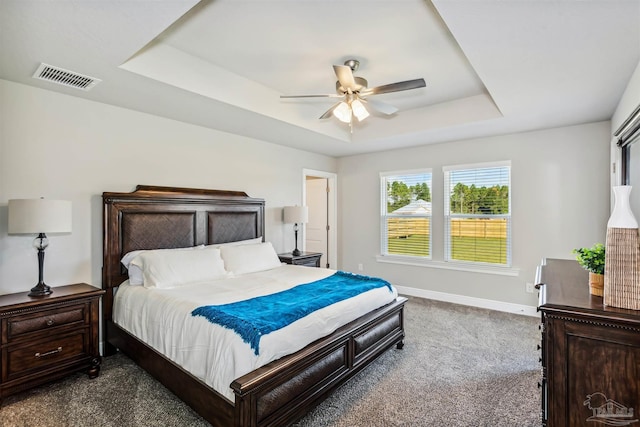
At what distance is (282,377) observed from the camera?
1.91 meters

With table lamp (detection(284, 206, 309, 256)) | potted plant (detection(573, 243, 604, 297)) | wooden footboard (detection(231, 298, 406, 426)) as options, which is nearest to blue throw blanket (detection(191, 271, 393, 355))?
wooden footboard (detection(231, 298, 406, 426))

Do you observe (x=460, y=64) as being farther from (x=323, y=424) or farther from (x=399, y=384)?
(x=323, y=424)

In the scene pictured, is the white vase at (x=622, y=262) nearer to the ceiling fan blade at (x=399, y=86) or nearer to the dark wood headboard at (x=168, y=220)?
the ceiling fan blade at (x=399, y=86)

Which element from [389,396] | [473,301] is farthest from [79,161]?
[473,301]

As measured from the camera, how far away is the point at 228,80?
319cm

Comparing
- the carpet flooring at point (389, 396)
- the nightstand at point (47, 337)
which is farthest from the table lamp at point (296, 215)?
the nightstand at point (47, 337)

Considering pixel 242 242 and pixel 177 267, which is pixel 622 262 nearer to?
pixel 177 267

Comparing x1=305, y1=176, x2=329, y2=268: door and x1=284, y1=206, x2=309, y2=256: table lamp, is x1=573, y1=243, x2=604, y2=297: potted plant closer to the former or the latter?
x1=284, y1=206, x2=309, y2=256: table lamp

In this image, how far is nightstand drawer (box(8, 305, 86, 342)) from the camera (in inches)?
90.6

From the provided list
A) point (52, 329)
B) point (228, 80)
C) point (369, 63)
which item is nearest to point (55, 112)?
point (228, 80)

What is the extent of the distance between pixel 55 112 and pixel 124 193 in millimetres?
880

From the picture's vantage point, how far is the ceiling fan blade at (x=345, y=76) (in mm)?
2456

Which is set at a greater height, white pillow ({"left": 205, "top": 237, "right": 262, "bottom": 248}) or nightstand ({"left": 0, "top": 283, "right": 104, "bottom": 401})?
white pillow ({"left": 205, "top": 237, "right": 262, "bottom": 248})

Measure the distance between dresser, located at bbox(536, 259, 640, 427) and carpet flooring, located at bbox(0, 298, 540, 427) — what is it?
744 mm
